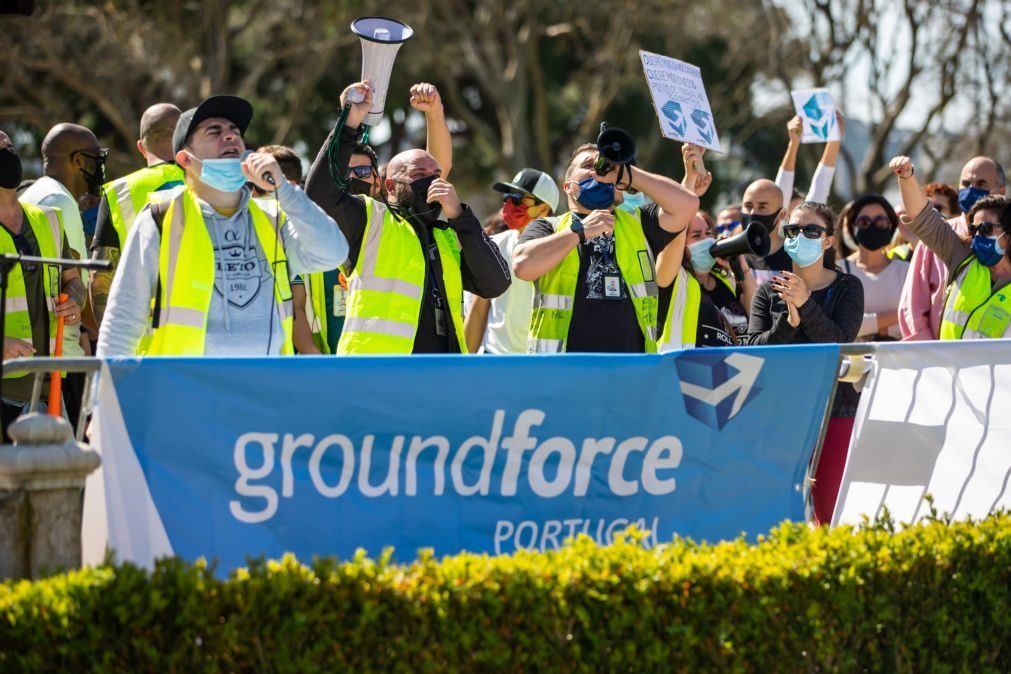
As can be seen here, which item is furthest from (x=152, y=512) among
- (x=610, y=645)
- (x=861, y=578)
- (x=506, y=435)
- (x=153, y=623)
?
(x=861, y=578)

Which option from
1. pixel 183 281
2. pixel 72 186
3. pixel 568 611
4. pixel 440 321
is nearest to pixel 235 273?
pixel 183 281

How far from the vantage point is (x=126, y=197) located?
22.4 ft

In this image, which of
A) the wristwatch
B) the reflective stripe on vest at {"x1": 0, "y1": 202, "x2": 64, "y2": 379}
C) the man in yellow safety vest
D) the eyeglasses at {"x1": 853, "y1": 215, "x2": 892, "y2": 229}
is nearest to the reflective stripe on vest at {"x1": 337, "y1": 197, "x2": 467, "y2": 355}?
the man in yellow safety vest

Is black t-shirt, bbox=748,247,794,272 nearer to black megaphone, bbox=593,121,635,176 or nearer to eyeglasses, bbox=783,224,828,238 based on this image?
eyeglasses, bbox=783,224,828,238

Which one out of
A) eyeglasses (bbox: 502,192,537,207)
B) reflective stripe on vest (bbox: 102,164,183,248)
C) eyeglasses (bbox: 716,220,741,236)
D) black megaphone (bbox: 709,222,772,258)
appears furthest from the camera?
eyeglasses (bbox: 716,220,741,236)

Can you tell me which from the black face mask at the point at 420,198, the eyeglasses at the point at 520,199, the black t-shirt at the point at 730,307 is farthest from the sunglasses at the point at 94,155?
the black t-shirt at the point at 730,307

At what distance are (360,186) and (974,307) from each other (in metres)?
3.49

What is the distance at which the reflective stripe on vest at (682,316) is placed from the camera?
7.56 m

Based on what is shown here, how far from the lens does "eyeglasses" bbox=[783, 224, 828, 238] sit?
7.46 metres

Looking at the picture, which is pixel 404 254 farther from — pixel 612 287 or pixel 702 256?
pixel 702 256

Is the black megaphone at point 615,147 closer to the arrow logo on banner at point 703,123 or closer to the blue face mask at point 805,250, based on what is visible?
the arrow logo on banner at point 703,123

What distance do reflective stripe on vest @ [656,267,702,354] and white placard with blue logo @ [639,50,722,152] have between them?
73cm

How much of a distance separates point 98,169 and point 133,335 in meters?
3.09

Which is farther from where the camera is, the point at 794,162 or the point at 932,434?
the point at 794,162
